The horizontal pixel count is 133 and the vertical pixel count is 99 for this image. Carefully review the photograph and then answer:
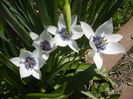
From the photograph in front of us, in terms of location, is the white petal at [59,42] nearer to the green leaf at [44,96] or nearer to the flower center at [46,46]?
the flower center at [46,46]

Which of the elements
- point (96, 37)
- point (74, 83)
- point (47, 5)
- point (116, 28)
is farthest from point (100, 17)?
point (116, 28)

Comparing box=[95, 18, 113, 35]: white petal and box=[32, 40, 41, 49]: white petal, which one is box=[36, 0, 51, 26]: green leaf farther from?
box=[95, 18, 113, 35]: white petal

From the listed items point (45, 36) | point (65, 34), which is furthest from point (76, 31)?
point (45, 36)

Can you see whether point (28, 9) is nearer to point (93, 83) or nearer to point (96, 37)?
point (96, 37)

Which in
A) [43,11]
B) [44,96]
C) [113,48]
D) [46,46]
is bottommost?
[44,96]

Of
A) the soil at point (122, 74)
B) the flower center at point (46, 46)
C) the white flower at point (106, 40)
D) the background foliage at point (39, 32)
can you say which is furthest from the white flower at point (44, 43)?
the soil at point (122, 74)

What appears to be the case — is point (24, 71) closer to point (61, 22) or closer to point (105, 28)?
point (61, 22)
